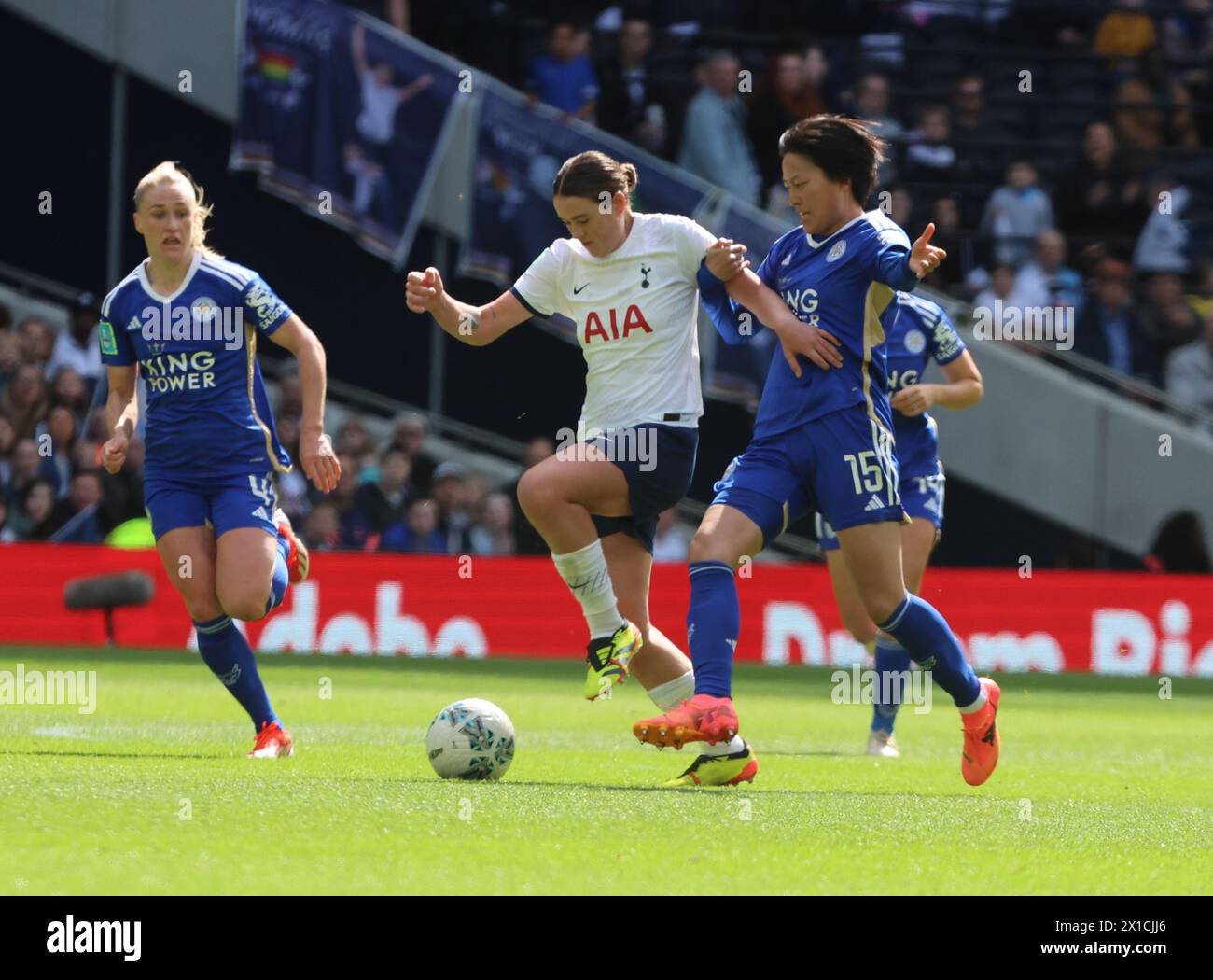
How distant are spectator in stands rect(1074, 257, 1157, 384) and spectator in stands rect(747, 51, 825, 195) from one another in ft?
10.6

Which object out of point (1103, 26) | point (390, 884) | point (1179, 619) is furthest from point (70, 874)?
point (1103, 26)

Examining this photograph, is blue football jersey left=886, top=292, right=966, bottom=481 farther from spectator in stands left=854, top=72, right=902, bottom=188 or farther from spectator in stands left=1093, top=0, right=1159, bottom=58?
spectator in stands left=1093, top=0, right=1159, bottom=58

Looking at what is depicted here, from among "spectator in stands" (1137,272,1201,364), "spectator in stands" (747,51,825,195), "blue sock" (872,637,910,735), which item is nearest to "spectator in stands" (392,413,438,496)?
"spectator in stands" (747,51,825,195)

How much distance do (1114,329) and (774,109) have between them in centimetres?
397

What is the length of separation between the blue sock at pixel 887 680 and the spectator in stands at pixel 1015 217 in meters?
10.4

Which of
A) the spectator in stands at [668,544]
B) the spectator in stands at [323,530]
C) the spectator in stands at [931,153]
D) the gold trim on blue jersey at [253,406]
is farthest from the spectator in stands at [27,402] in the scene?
the gold trim on blue jersey at [253,406]

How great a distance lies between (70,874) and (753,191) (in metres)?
15.1

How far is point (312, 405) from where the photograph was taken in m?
7.86

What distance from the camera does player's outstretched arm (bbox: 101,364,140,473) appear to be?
779cm

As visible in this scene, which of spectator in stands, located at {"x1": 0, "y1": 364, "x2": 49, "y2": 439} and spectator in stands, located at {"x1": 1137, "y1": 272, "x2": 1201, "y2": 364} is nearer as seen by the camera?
spectator in stands, located at {"x1": 0, "y1": 364, "x2": 49, "y2": 439}

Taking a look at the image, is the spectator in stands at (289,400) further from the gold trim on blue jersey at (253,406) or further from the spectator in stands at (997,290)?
the gold trim on blue jersey at (253,406)

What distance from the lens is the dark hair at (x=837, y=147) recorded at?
7059mm

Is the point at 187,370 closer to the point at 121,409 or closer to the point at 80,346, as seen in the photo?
the point at 121,409
